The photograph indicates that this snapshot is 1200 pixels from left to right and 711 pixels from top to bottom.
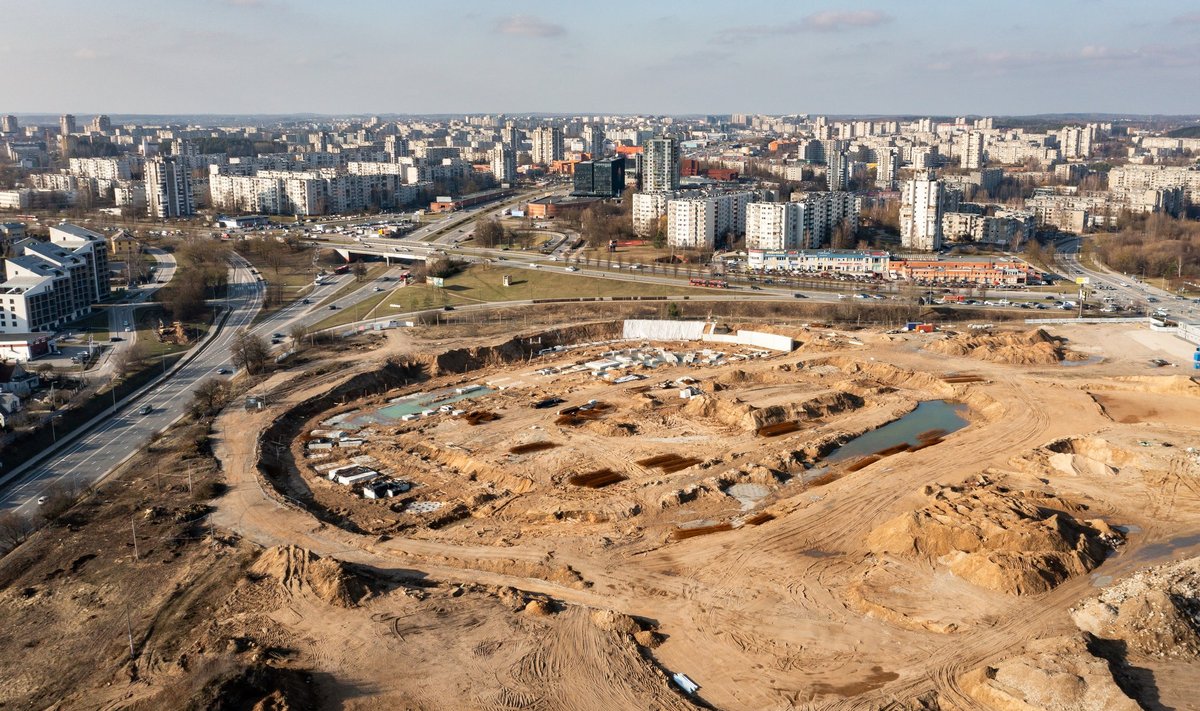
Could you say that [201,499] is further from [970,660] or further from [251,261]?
[251,261]

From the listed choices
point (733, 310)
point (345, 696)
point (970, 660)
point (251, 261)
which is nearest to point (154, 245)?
point (251, 261)

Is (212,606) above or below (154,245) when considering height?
below

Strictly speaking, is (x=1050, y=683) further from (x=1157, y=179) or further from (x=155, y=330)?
(x=1157, y=179)

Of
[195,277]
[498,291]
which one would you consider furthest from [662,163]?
[195,277]

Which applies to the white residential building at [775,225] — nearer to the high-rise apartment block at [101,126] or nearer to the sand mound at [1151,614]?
the sand mound at [1151,614]

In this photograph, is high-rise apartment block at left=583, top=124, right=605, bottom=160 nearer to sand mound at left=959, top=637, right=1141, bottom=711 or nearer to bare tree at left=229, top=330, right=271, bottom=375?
bare tree at left=229, top=330, right=271, bottom=375

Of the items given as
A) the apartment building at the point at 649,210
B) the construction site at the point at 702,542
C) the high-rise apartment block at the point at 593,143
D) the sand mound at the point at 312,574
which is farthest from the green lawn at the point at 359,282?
the high-rise apartment block at the point at 593,143
